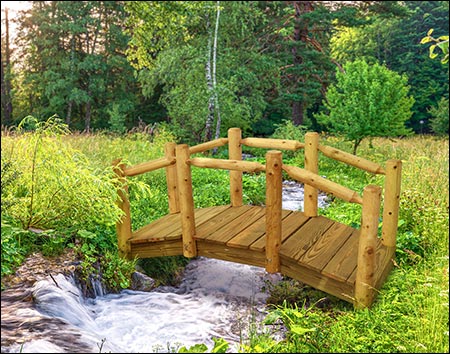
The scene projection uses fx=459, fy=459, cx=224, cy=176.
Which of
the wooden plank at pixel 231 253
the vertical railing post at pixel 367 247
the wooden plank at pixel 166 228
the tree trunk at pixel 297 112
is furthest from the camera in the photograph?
the tree trunk at pixel 297 112

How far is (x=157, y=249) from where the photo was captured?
599 cm

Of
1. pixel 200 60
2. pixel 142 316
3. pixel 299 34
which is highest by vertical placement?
pixel 299 34

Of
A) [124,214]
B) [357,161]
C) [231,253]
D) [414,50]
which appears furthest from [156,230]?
[414,50]

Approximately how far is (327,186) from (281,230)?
92 centimetres

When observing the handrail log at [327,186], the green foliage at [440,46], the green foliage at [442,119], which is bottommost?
the green foliage at [442,119]

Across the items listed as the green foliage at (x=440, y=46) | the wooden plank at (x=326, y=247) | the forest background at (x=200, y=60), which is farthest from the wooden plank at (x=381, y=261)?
the forest background at (x=200, y=60)

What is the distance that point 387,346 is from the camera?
396 centimetres

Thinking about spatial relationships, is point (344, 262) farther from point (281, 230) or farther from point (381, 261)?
point (281, 230)

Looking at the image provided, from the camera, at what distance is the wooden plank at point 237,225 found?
561 centimetres

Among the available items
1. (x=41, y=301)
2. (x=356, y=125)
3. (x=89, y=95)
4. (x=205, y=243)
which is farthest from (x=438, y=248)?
(x=89, y=95)

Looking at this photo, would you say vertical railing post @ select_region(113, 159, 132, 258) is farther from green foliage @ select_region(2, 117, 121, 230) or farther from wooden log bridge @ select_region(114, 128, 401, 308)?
green foliage @ select_region(2, 117, 121, 230)

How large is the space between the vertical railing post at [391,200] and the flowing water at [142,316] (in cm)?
167

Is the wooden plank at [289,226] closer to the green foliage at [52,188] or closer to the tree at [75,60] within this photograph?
the green foliage at [52,188]

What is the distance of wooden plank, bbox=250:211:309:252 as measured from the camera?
5302 millimetres
